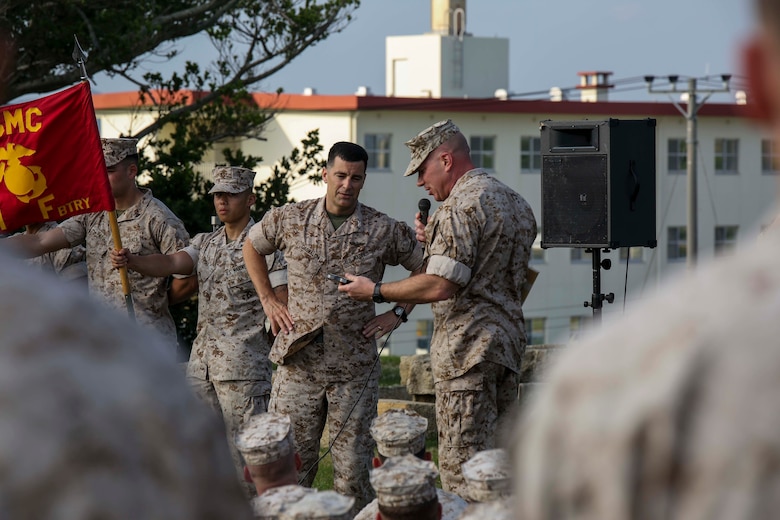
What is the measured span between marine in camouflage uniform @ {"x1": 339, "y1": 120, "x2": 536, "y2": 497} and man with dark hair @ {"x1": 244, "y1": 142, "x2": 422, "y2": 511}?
52 cm

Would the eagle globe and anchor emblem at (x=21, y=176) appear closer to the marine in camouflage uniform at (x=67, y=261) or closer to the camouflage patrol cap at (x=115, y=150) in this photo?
the camouflage patrol cap at (x=115, y=150)

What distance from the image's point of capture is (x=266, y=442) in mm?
3080

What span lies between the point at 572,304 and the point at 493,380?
101 ft

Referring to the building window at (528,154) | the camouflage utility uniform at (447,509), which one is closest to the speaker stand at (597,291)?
the camouflage utility uniform at (447,509)

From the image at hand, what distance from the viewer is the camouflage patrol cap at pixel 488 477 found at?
268 centimetres

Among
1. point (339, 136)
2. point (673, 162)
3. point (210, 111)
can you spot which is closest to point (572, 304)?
point (673, 162)

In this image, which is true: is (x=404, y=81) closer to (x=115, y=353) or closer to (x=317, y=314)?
(x=317, y=314)

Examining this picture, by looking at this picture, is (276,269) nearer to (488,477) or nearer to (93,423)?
(488,477)

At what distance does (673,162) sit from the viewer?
3666 centimetres

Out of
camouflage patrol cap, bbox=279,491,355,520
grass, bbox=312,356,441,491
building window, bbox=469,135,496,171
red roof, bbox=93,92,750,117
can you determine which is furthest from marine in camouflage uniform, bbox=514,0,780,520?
building window, bbox=469,135,496,171

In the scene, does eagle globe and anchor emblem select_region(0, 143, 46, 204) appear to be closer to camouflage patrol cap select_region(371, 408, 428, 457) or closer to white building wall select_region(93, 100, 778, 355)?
camouflage patrol cap select_region(371, 408, 428, 457)

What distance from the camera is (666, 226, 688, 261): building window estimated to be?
121ft

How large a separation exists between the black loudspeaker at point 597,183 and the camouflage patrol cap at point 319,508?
4803 millimetres

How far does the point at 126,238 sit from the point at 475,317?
8.11 feet
